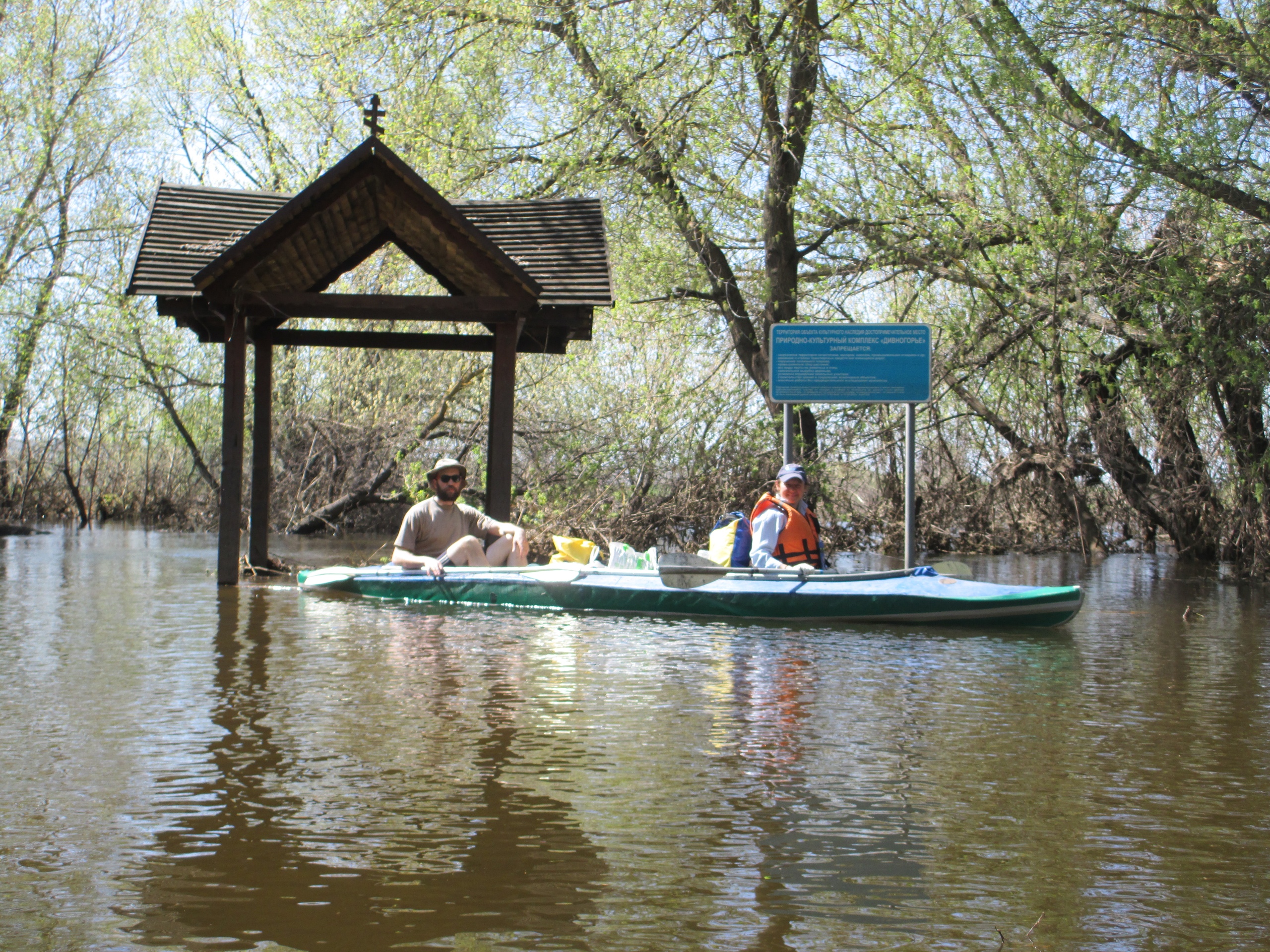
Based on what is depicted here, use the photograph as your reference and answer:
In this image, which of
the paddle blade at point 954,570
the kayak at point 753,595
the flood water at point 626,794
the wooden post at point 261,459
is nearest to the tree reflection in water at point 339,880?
the flood water at point 626,794

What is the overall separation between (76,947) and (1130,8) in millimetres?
14006

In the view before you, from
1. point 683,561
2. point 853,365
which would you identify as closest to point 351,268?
point 683,561

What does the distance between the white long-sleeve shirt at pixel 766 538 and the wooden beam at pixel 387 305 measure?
345 cm

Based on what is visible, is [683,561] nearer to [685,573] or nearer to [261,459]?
[685,573]

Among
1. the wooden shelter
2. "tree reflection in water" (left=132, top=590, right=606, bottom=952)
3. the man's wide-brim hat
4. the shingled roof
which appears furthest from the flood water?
the shingled roof

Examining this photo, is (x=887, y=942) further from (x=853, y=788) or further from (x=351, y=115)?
(x=351, y=115)

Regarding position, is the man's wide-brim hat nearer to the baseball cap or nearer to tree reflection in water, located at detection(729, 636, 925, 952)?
the baseball cap

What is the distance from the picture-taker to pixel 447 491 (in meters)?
11.2

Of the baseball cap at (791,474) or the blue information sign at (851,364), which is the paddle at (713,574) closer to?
the baseball cap at (791,474)

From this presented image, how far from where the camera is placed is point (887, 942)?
10.2ft

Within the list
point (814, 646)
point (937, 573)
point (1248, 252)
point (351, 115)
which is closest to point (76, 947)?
point (814, 646)

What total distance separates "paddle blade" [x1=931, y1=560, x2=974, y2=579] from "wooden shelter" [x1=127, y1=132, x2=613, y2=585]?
4.24m

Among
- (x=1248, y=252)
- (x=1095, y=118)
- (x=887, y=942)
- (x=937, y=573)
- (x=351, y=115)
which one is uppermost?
(x=351, y=115)

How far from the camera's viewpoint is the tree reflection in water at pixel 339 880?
10.4 feet
